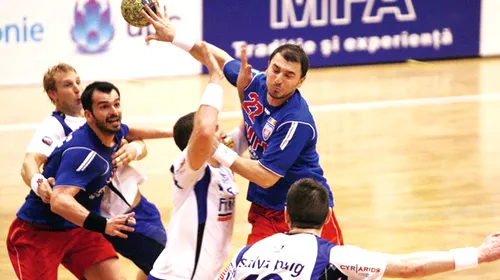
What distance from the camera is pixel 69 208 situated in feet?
22.6

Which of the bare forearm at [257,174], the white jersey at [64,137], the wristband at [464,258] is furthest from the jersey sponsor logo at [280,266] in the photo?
the white jersey at [64,137]

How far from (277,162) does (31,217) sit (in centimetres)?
198

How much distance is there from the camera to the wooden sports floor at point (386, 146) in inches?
414

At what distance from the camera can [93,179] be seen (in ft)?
23.5

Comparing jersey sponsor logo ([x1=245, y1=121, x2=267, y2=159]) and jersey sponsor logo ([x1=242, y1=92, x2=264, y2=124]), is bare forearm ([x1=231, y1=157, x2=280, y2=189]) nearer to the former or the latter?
jersey sponsor logo ([x1=245, y1=121, x2=267, y2=159])

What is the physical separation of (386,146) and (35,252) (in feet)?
24.9

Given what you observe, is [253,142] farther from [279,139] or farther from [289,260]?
[289,260]

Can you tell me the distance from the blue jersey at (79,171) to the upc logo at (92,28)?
1092 cm

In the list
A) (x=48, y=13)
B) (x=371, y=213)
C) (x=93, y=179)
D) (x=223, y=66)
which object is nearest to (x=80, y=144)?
(x=93, y=179)

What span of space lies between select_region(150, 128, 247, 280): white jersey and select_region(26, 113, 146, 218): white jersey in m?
1.48

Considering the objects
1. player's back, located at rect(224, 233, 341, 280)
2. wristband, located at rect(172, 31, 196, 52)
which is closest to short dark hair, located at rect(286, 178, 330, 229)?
player's back, located at rect(224, 233, 341, 280)

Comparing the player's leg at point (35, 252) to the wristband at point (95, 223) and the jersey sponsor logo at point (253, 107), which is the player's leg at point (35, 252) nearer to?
the wristband at point (95, 223)

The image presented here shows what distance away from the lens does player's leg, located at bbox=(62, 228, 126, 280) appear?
759cm

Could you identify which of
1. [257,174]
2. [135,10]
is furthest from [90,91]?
[257,174]
